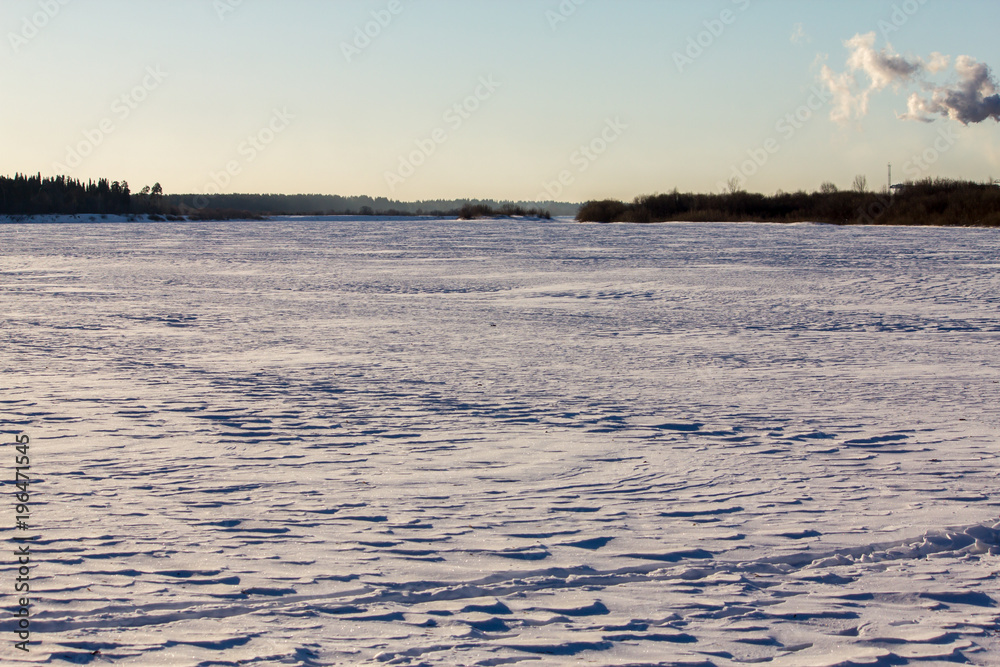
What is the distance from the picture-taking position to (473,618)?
360 centimetres

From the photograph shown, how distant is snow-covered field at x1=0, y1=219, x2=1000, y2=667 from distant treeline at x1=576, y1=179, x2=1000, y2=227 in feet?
162

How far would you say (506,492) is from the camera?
5246mm

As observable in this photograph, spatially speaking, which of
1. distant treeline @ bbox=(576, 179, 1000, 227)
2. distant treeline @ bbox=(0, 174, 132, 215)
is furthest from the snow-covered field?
distant treeline @ bbox=(0, 174, 132, 215)

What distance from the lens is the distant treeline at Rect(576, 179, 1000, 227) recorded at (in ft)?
184

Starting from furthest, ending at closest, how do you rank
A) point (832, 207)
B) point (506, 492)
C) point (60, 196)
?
point (60, 196)
point (832, 207)
point (506, 492)

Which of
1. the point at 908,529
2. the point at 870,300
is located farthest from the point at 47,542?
the point at 870,300

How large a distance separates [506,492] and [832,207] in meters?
68.6

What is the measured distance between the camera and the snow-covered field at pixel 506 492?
348 centimetres

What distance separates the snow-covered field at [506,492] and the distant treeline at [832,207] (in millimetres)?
49355

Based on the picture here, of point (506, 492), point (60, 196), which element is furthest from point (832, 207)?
point (60, 196)

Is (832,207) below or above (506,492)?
above

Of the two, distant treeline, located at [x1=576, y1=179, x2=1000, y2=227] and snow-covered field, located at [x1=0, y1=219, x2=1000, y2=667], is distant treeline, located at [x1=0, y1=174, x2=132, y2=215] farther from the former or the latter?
snow-covered field, located at [x1=0, y1=219, x2=1000, y2=667]

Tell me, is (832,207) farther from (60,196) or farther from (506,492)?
(60,196)

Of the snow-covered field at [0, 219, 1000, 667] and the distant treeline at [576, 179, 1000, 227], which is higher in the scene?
the distant treeline at [576, 179, 1000, 227]
